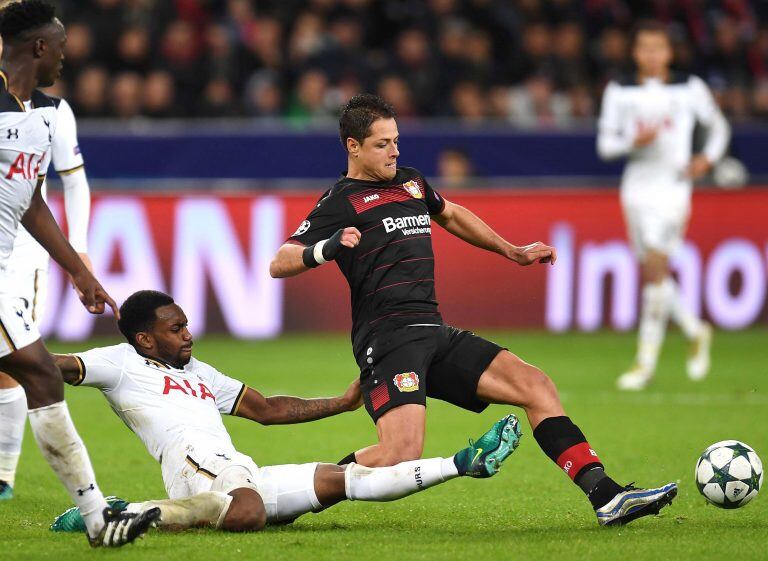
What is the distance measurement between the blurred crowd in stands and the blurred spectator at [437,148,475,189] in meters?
1.45

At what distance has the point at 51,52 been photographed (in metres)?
5.55

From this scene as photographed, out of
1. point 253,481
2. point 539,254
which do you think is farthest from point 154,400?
point 539,254

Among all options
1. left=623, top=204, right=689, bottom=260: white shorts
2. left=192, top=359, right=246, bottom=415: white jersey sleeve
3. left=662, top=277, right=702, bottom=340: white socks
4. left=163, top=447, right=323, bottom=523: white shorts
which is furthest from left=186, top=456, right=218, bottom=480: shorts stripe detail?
left=662, top=277, right=702, bottom=340: white socks

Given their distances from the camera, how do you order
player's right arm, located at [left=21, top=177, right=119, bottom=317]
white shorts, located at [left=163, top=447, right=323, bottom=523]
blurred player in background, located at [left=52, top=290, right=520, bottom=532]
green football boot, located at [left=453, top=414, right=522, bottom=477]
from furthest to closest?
white shorts, located at [left=163, top=447, right=323, bottom=523]
player's right arm, located at [left=21, top=177, right=119, bottom=317]
blurred player in background, located at [left=52, top=290, right=520, bottom=532]
green football boot, located at [left=453, top=414, right=522, bottom=477]

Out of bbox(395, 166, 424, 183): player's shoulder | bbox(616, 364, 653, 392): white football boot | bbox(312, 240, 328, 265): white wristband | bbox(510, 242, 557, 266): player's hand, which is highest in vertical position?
bbox(395, 166, 424, 183): player's shoulder

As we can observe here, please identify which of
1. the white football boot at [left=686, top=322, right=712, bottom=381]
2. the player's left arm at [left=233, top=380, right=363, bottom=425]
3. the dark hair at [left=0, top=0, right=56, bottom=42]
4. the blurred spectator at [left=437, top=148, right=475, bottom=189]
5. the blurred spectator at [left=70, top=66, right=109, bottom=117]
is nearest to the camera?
the dark hair at [left=0, top=0, right=56, bottom=42]

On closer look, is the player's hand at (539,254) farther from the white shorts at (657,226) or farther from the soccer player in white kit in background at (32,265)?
the white shorts at (657,226)

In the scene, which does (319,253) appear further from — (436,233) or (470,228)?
(436,233)

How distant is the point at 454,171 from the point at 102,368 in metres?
8.93

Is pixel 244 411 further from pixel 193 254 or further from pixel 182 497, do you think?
pixel 193 254

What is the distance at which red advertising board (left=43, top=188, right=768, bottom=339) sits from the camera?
1329cm

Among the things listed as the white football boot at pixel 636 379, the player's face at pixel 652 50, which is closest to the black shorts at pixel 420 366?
the white football boot at pixel 636 379

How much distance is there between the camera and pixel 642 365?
1102 centimetres

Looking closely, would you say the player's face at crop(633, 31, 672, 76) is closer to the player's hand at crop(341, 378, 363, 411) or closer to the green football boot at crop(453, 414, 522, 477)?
the player's hand at crop(341, 378, 363, 411)
